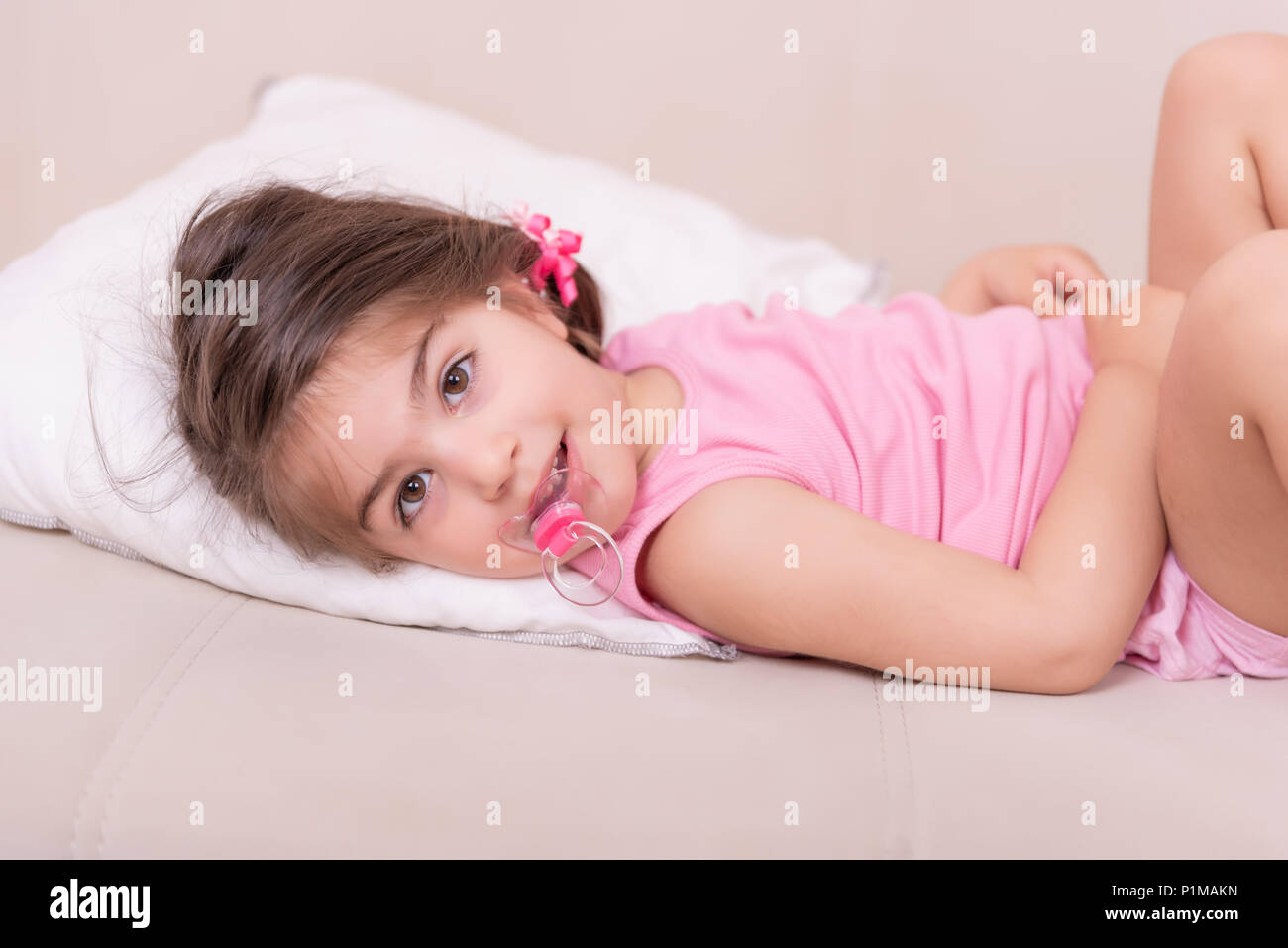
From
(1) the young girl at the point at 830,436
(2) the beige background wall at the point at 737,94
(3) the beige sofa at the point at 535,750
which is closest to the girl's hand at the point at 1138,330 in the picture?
(1) the young girl at the point at 830,436

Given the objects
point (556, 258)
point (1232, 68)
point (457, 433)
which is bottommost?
point (457, 433)

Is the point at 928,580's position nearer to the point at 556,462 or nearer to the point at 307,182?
the point at 556,462

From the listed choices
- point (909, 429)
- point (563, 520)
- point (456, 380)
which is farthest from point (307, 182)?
point (909, 429)

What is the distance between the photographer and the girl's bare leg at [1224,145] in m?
1.00

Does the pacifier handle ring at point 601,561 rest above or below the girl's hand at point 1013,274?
below

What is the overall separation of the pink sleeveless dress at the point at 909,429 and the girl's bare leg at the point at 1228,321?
0.07 metres

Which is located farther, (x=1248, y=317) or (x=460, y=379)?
(x=460, y=379)

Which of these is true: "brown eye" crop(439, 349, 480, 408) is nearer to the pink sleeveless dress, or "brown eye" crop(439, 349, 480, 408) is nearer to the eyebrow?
the eyebrow

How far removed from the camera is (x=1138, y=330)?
41.4 inches

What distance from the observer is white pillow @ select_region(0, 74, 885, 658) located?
3.14 feet

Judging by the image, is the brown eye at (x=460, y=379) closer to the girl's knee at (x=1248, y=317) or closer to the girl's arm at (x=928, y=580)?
the girl's arm at (x=928, y=580)

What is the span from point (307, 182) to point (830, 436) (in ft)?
1.95

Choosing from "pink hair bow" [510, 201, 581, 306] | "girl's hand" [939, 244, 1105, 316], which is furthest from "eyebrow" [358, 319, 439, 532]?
"girl's hand" [939, 244, 1105, 316]
